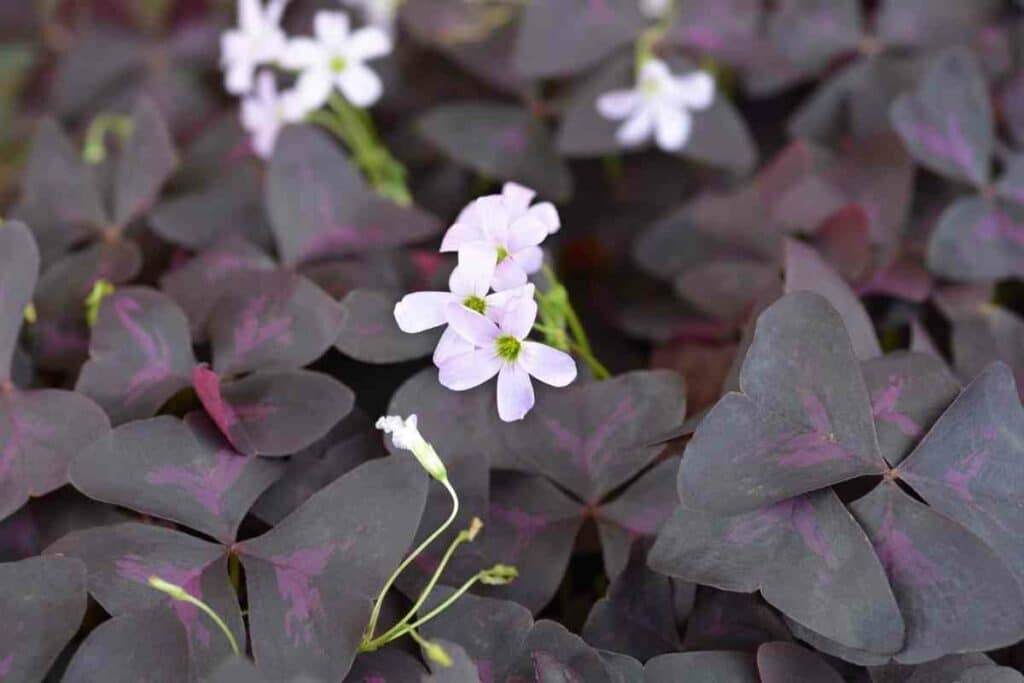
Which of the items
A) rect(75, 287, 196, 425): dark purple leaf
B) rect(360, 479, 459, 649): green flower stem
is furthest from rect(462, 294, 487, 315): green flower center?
rect(75, 287, 196, 425): dark purple leaf

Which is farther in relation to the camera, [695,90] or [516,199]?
[695,90]

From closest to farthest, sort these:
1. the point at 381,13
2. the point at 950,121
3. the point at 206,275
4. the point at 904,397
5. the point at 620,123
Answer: the point at 904,397, the point at 206,275, the point at 950,121, the point at 620,123, the point at 381,13

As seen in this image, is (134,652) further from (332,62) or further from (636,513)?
(332,62)

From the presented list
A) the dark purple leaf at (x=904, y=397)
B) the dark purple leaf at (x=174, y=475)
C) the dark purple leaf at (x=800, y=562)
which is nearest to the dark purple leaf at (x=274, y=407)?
the dark purple leaf at (x=174, y=475)

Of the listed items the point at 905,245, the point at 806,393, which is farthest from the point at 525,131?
the point at 806,393

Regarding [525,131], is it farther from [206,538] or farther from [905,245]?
[206,538]

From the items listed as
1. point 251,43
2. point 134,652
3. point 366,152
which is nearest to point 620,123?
point 366,152
